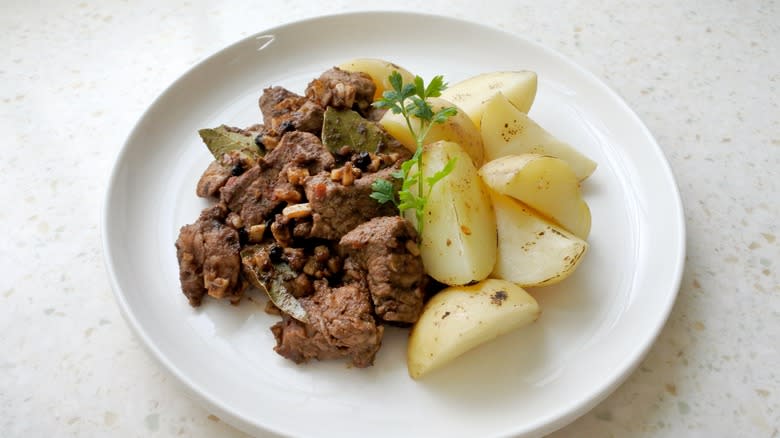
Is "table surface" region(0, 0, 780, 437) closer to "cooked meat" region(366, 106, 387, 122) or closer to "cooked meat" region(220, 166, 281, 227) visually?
"cooked meat" region(220, 166, 281, 227)

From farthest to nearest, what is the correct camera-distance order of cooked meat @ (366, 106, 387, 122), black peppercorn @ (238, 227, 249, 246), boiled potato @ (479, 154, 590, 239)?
1. cooked meat @ (366, 106, 387, 122)
2. black peppercorn @ (238, 227, 249, 246)
3. boiled potato @ (479, 154, 590, 239)

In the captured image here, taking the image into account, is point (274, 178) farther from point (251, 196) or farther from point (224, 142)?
point (224, 142)

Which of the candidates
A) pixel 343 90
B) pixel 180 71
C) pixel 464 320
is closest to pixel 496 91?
pixel 343 90

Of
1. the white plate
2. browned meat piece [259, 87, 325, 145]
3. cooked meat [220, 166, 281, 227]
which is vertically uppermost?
browned meat piece [259, 87, 325, 145]

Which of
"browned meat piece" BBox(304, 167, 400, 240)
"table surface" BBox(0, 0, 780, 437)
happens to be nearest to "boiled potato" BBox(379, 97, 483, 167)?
"browned meat piece" BBox(304, 167, 400, 240)

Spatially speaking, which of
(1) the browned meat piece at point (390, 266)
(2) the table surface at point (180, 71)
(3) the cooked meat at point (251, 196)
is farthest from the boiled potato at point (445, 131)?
(2) the table surface at point (180, 71)

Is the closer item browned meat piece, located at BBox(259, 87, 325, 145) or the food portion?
the food portion
